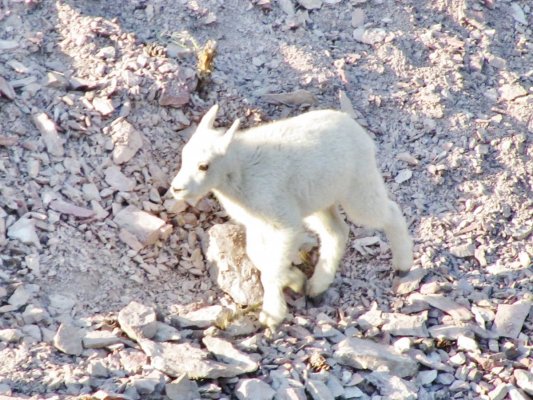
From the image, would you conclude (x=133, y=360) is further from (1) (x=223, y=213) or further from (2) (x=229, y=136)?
(1) (x=223, y=213)

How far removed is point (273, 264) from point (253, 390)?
1.70 metres

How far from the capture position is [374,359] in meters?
9.26

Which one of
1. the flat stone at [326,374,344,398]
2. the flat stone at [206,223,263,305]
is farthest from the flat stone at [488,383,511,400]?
the flat stone at [206,223,263,305]

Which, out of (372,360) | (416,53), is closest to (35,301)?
(372,360)

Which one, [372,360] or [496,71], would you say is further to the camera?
[496,71]

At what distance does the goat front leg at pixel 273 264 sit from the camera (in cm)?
972

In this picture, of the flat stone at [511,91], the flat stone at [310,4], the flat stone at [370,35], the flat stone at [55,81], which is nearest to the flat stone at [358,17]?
the flat stone at [370,35]

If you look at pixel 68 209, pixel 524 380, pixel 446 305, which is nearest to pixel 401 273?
pixel 446 305

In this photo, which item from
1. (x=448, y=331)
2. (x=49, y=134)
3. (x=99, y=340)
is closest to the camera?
(x=99, y=340)

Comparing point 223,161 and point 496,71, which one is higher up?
point 223,161

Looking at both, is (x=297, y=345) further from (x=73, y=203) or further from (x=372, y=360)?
(x=73, y=203)

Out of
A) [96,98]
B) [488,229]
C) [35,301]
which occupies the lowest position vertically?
[488,229]

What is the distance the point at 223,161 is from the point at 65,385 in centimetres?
277

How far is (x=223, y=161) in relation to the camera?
9547mm
